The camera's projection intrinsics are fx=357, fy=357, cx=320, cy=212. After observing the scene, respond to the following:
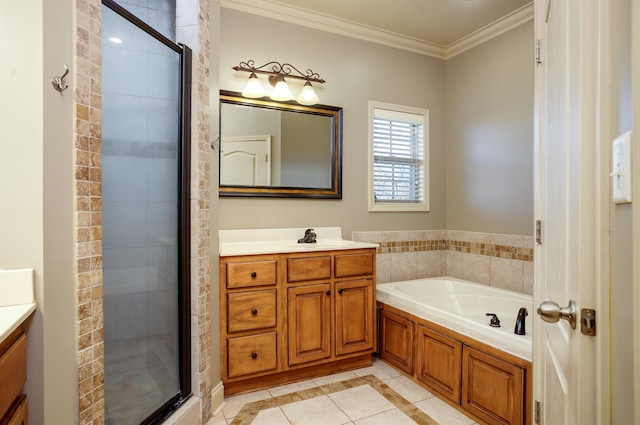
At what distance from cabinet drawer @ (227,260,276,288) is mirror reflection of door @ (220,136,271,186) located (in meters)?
0.73

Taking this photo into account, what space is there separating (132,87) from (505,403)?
2424 mm

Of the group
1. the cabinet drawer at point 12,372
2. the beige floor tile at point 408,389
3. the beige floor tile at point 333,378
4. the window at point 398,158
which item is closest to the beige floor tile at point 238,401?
the beige floor tile at point 333,378

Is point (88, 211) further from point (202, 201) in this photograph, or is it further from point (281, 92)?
point (281, 92)

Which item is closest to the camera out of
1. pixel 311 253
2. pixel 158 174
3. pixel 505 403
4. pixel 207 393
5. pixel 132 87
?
pixel 132 87

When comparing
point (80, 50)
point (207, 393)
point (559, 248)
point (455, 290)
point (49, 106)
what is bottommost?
point (207, 393)

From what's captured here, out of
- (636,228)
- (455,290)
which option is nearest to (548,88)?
(636,228)

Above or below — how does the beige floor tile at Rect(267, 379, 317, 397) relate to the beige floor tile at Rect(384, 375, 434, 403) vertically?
below

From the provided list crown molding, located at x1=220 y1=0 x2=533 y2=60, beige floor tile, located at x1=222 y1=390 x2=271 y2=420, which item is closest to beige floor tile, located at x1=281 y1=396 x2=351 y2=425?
beige floor tile, located at x1=222 y1=390 x2=271 y2=420

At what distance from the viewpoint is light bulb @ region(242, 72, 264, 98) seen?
274cm

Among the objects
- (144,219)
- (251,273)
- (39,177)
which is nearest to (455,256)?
(251,273)

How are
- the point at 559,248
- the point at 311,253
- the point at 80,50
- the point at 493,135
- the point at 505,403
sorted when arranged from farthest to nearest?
the point at 493,135
the point at 311,253
the point at 505,403
the point at 80,50
the point at 559,248

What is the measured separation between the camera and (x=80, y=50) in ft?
3.84

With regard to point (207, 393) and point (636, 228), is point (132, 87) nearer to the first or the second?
point (207, 393)

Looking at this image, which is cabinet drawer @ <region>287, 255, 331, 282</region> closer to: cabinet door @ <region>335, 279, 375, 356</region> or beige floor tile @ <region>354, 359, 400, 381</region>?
cabinet door @ <region>335, 279, 375, 356</region>
